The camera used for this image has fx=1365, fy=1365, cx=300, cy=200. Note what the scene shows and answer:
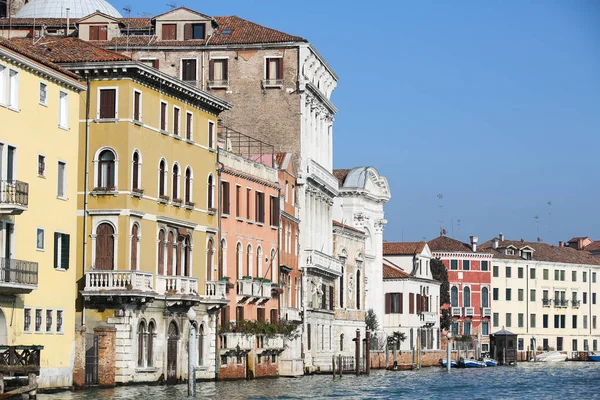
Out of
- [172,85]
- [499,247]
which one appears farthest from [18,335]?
[499,247]

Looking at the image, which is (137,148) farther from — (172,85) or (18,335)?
(18,335)

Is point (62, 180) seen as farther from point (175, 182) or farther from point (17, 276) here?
point (175, 182)

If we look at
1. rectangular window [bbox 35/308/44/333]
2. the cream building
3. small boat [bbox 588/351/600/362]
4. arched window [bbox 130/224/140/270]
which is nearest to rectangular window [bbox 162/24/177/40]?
arched window [bbox 130/224/140/270]

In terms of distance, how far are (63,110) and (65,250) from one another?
389 centimetres

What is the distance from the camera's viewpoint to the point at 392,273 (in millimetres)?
87562

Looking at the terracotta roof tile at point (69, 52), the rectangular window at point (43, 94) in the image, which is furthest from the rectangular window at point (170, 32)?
the rectangular window at point (43, 94)

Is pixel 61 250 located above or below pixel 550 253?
below

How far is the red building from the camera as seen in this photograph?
332 feet

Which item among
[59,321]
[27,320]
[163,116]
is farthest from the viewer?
[163,116]

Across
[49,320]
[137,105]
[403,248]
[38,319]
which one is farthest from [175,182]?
[403,248]

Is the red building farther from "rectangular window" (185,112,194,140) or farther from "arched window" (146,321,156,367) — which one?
"arched window" (146,321,156,367)

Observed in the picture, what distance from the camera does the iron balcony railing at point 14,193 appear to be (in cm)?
3347

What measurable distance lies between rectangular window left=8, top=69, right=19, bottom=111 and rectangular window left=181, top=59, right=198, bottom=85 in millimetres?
24524

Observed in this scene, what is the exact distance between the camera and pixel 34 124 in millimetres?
35656
